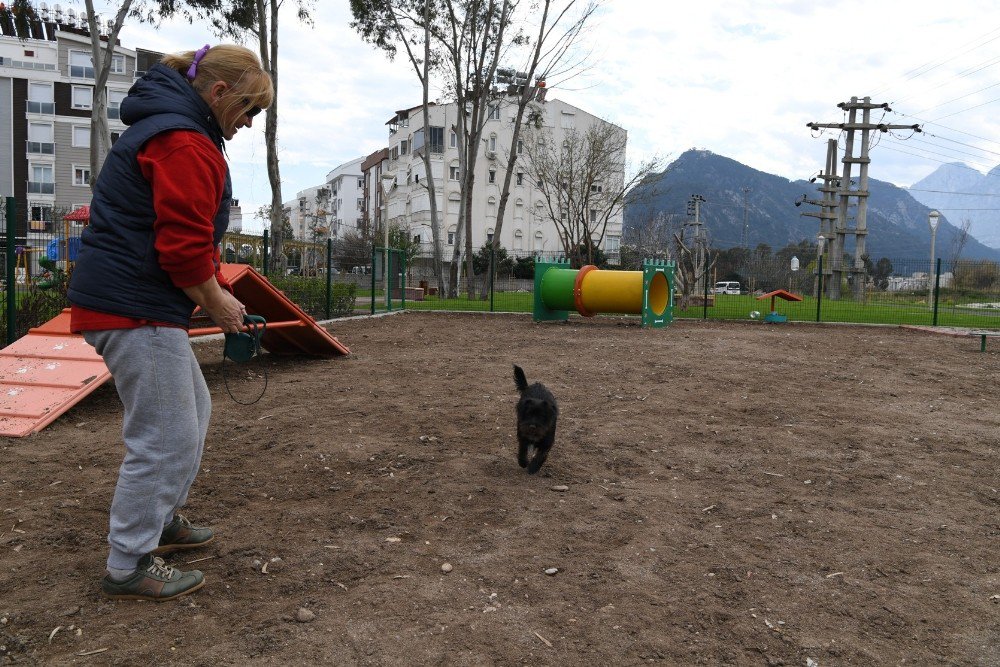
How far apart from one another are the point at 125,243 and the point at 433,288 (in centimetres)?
3137

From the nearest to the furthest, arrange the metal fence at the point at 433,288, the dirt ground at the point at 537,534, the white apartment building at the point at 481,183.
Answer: the dirt ground at the point at 537,534 → the metal fence at the point at 433,288 → the white apartment building at the point at 481,183

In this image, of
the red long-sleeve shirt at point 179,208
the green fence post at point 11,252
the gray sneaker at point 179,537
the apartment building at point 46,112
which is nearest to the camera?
the red long-sleeve shirt at point 179,208

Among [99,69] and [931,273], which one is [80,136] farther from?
[931,273]

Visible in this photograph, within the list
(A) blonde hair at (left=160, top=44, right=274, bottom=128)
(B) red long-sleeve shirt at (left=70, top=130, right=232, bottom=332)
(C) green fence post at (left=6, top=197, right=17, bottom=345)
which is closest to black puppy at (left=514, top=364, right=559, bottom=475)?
(B) red long-sleeve shirt at (left=70, top=130, right=232, bottom=332)

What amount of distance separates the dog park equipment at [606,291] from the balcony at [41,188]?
44.0 meters

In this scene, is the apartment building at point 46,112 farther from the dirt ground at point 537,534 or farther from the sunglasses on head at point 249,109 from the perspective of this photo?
the sunglasses on head at point 249,109

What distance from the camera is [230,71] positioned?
241 cm

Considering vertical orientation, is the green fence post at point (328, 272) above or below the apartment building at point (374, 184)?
below

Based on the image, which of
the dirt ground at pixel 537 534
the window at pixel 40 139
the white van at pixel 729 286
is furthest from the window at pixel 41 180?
the dirt ground at pixel 537 534

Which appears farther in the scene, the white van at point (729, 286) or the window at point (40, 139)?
the window at point (40, 139)

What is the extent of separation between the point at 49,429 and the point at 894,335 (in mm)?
14592

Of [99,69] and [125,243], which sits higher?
[99,69]

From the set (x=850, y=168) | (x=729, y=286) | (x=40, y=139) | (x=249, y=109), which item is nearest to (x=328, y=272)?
(x=249, y=109)

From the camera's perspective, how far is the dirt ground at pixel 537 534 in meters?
2.32
